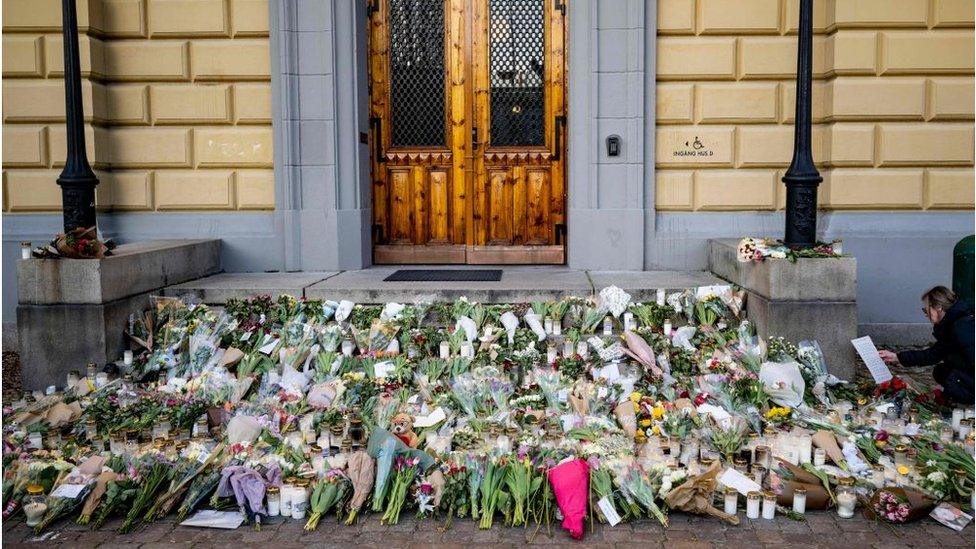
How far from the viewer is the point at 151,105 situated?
9.63 meters

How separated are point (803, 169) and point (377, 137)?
4.81 metres

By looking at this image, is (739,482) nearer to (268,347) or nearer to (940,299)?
(940,299)

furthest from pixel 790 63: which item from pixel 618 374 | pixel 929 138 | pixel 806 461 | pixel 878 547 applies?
pixel 878 547

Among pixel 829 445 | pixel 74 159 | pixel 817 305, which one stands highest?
pixel 74 159

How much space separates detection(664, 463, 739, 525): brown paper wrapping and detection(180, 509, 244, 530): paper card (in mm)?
2288

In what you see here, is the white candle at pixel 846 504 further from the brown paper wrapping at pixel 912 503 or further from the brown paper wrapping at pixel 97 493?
the brown paper wrapping at pixel 97 493

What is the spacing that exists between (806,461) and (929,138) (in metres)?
5.13

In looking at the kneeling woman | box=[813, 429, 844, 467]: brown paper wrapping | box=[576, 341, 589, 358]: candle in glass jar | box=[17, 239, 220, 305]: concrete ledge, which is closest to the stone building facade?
box=[17, 239, 220, 305]: concrete ledge

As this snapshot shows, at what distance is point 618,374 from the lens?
6.69 metres

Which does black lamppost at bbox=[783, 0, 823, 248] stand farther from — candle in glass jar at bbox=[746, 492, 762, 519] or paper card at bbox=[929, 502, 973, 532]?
candle in glass jar at bbox=[746, 492, 762, 519]

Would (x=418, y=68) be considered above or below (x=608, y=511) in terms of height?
above

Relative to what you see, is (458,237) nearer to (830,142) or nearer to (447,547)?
(830,142)

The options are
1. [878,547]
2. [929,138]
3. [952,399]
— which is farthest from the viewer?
[929,138]

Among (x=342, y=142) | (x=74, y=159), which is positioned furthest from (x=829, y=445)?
(x=74, y=159)
